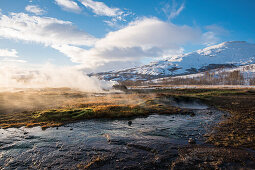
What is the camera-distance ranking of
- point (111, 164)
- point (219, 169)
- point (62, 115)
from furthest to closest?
point (62, 115) → point (111, 164) → point (219, 169)

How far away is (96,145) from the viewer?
13.0m

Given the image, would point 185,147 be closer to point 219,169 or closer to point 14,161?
point 219,169

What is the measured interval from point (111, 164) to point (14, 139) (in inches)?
428

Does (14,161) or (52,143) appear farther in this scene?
(52,143)

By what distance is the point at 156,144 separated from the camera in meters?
13.0

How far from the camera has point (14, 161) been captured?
10.5 m

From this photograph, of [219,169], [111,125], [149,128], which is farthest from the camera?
[111,125]

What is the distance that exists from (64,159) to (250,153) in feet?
46.4

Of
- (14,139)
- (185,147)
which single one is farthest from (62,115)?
(185,147)

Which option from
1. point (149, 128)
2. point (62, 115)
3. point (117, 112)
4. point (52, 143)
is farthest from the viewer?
point (117, 112)

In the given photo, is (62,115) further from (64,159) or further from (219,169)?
(219,169)

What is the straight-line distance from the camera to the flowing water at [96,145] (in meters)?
10.3

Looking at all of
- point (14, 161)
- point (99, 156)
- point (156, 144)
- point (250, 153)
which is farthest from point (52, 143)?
point (250, 153)

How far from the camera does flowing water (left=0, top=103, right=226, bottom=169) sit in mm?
10289
